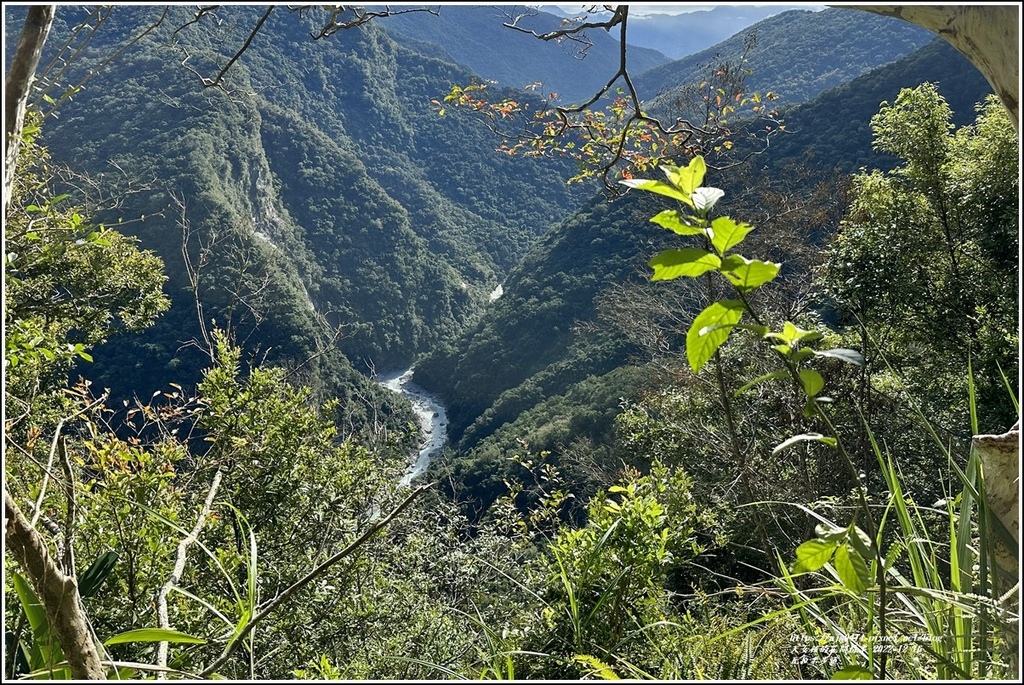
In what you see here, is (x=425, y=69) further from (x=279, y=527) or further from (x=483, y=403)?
(x=279, y=527)

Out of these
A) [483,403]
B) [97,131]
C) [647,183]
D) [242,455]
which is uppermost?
[97,131]

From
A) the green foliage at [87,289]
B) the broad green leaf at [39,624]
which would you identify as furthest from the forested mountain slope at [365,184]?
the broad green leaf at [39,624]

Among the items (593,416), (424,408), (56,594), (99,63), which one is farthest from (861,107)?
(56,594)

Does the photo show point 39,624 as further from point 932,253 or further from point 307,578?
point 932,253

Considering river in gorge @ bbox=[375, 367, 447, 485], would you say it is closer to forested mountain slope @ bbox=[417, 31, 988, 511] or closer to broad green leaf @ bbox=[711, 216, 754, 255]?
forested mountain slope @ bbox=[417, 31, 988, 511]

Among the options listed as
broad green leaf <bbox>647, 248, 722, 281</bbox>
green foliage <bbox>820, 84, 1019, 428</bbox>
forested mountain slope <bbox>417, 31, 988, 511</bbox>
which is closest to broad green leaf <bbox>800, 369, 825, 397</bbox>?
broad green leaf <bbox>647, 248, 722, 281</bbox>

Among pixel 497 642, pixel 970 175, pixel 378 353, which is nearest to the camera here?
pixel 497 642

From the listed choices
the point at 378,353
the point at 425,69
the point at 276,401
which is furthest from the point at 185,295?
the point at 276,401
